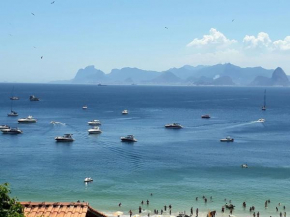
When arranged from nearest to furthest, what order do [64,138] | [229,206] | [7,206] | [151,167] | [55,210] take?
[7,206]
[55,210]
[229,206]
[151,167]
[64,138]

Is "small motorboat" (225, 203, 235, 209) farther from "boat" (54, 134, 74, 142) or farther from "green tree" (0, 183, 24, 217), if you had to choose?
"boat" (54, 134, 74, 142)

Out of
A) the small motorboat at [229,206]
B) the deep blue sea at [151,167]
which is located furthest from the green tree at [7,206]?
the small motorboat at [229,206]

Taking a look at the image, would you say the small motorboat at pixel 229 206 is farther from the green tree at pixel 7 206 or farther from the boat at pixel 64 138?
the boat at pixel 64 138

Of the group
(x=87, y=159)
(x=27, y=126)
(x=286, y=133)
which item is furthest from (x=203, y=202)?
(x=27, y=126)

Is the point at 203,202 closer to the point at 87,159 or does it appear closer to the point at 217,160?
the point at 217,160

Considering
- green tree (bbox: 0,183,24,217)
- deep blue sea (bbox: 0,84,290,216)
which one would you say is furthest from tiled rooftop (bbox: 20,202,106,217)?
deep blue sea (bbox: 0,84,290,216)

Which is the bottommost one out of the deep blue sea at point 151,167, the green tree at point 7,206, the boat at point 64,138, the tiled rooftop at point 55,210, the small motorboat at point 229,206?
the small motorboat at point 229,206

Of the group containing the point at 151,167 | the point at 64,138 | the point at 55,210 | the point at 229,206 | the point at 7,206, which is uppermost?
the point at 7,206

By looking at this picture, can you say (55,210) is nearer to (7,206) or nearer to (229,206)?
(7,206)

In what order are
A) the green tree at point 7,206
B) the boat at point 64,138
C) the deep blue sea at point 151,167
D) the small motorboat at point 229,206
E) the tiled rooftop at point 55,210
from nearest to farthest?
the green tree at point 7,206 < the tiled rooftop at point 55,210 < the small motorboat at point 229,206 < the deep blue sea at point 151,167 < the boat at point 64,138

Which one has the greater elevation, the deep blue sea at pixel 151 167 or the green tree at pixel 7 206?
the green tree at pixel 7 206

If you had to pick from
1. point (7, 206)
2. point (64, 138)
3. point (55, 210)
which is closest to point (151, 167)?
point (64, 138)

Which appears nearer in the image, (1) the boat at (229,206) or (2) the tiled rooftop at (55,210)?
(2) the tiled rooftop at (55,210)
